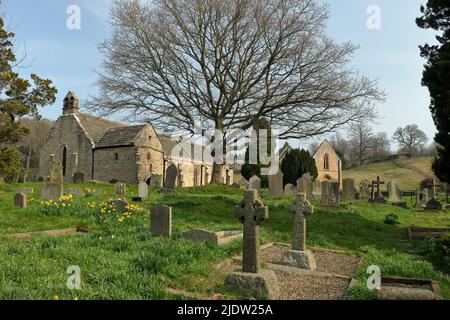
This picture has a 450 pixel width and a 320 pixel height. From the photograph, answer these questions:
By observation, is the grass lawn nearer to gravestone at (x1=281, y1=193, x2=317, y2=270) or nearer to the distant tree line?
gravestone at (x1=281, y1=193, x2=317, y2=270)

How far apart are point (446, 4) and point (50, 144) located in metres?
34.0

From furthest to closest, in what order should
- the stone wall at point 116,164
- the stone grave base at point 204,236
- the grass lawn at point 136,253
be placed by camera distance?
the stone wall at point 116,164 < the stone grave base at point 204,236 < the grass lawn at point 136,253

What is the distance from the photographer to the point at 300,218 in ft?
24.5

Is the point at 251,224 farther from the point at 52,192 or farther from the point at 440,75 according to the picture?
the point at 52,192

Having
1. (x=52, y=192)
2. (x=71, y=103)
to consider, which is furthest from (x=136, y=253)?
(x=71, y=103)

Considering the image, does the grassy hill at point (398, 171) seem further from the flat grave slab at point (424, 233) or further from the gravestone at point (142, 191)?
the gravestone at point (142, 191)

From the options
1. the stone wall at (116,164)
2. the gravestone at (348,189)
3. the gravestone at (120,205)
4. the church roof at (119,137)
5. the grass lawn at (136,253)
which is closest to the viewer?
the grass lawn at (136,253)

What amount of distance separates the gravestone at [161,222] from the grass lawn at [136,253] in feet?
0.81

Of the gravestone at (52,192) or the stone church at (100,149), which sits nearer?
the gravestone at (52,192)

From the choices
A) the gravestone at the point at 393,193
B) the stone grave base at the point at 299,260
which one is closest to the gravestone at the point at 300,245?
the stone grave base at the point at 299,260

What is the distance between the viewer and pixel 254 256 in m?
5.03

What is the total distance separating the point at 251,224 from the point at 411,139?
79.9 meters

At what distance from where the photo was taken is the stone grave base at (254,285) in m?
4.71

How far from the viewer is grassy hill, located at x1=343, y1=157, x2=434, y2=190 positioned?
5434 cm
